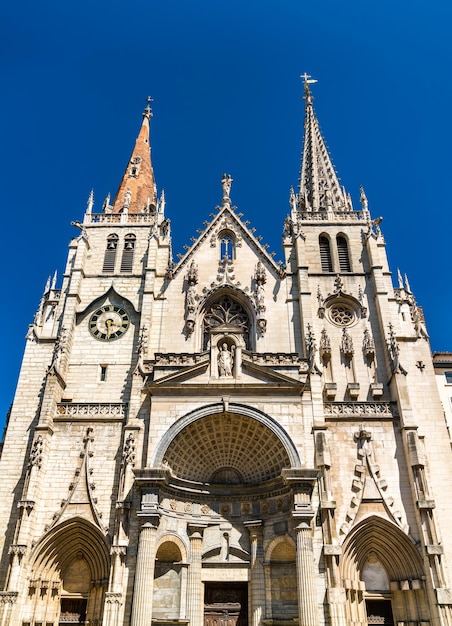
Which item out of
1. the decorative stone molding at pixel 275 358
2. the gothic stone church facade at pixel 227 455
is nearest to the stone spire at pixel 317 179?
the gothic stone church facade at pixel 227 455

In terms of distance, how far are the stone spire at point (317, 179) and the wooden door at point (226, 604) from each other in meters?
19.7

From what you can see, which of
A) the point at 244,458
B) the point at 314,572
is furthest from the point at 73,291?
the point at 314,572

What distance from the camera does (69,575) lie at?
1911 centimetres

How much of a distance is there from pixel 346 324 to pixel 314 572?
11262 mm

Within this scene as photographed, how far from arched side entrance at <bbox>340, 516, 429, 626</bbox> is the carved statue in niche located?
7509 mm

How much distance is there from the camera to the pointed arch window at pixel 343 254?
26.4 m

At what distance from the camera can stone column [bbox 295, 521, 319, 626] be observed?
53.1 feet

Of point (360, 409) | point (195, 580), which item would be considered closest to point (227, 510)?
point (195, 580)

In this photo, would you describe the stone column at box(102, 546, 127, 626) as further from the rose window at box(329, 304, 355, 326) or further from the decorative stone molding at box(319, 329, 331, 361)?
the rose window at box(329, 304, 355, 326)

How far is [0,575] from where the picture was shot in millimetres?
18500

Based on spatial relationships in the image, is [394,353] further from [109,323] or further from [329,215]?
[109,323]

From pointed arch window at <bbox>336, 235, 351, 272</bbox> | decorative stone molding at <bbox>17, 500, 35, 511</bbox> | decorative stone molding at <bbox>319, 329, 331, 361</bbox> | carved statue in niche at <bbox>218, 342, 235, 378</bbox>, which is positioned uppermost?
pointed arch window at <bbox>336, 235, 351, 272</bbox>

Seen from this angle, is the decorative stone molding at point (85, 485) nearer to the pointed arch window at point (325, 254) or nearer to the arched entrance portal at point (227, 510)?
the arched entrance portal at point (227, 510)

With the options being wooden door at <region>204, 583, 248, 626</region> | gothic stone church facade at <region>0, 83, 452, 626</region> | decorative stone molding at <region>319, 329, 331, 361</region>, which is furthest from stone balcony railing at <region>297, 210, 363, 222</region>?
wooden door at <region>204, 583, 248, 626</region>
